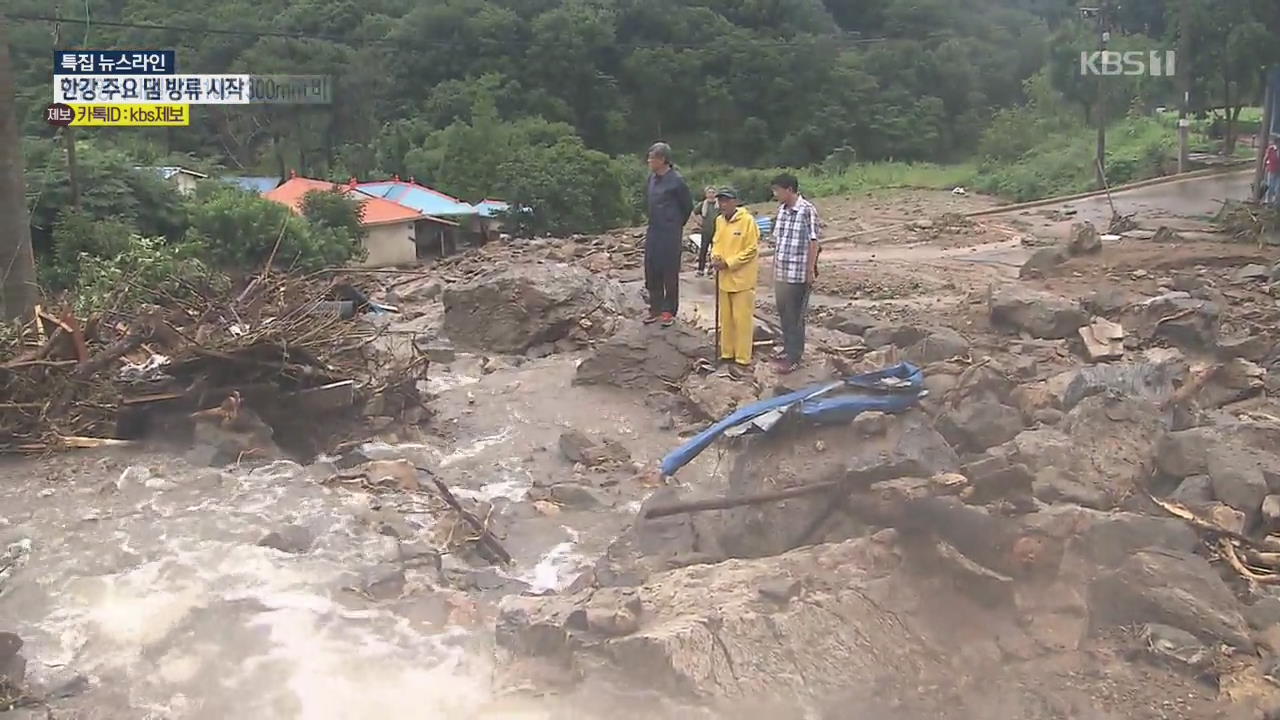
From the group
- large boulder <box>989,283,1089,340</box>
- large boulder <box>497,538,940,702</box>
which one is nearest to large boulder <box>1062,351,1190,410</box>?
large boulder <box>497,538,940,702</box>

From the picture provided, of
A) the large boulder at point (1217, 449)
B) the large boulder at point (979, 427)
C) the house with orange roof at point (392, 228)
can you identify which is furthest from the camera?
the house with orange roof at point (392, 228)

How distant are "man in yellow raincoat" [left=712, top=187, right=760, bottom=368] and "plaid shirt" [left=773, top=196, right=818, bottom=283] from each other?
0.26 metres

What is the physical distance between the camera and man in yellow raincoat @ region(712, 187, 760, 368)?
8.07 m

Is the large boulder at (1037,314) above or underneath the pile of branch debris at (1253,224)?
underneath

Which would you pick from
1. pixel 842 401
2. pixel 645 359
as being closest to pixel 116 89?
pixel 645 359

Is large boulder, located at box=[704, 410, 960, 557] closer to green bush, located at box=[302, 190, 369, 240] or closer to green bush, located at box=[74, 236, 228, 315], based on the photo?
green bush, located at box=[74, 236, 228, 315]

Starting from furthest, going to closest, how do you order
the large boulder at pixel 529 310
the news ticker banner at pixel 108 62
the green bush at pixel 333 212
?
1. the green bush at pixel 333 212
2. the news ticker banner at pixel 108 62
3. the large boulder at pixel 529 310

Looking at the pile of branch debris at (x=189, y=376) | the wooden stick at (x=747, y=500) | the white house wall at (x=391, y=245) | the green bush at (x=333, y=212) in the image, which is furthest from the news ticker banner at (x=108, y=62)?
the wooden stick at (x=747, y=500)

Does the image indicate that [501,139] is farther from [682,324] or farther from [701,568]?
[701,568]

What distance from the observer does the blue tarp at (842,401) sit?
18.7 ft

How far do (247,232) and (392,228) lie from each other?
6988mm

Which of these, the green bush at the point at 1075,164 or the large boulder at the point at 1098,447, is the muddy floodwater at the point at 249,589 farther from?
the green bush at the point at 1075,164

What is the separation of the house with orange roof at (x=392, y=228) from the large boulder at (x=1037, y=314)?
50.9ft

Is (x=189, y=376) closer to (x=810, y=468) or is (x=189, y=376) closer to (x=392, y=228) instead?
(x=810, y=468)
